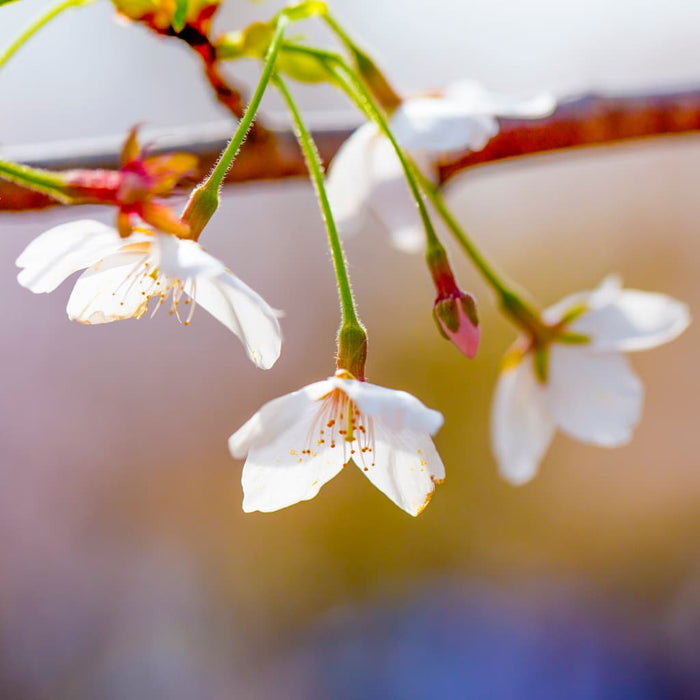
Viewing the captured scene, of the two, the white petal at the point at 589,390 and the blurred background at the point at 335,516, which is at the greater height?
the white petal at the point at 589,390

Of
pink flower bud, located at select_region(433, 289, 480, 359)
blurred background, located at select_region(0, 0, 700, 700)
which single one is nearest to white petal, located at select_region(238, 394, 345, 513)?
pink flower bud, located at select_region(433, 289, 480, 359)

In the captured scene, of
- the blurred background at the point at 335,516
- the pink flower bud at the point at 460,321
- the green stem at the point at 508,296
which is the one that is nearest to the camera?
the pink flower bud at the point at 460,321

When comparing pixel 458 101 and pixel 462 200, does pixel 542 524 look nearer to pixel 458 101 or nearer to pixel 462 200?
pixel 462 200

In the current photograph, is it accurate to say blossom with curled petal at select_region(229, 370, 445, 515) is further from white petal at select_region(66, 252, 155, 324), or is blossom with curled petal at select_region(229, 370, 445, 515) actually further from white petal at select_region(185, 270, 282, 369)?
white petal at select_region(66, 252, 155, 324)

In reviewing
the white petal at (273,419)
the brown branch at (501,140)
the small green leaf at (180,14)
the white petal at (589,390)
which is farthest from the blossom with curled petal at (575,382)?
the small green leaf at (180,14)

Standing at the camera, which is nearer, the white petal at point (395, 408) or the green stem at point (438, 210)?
the white petal at point (395, 408)

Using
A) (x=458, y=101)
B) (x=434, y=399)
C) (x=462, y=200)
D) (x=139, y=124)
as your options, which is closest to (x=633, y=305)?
(x=458, y=101)

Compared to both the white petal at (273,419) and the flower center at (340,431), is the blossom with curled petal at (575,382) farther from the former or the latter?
the white petal at (273,419)
